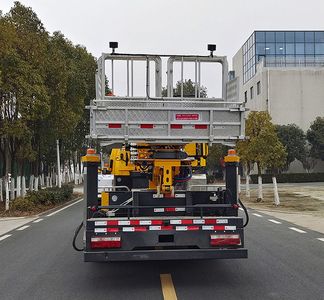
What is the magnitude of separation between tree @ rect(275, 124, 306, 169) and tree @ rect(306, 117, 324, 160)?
2.77ft

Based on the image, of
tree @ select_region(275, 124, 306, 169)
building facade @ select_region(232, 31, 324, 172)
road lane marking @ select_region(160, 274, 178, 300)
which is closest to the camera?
road lane marking @ select_region(160, 274, 178, 300)

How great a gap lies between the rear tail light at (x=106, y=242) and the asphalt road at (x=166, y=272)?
630 millimetres

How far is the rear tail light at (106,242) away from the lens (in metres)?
6.63

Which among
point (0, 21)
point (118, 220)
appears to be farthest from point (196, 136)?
point (0, 21)

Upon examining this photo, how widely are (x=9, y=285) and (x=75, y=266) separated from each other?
5.20ft

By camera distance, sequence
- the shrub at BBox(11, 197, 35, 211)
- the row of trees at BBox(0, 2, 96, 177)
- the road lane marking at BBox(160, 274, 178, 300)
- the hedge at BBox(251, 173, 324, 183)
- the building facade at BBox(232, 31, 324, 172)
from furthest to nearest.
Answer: the building facade at BBox(232, 31, 324, 172), the hedge at BBox(251, 173, 324, 183), the shrub at BBox(11, 197, 35, 211), the row of trees at BBox(0, 2, 96, 177), the road lane marking at BBox(160, 274, 178, 300)

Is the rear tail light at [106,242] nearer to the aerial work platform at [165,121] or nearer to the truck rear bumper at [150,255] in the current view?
the truck rear bumper at [150,255]

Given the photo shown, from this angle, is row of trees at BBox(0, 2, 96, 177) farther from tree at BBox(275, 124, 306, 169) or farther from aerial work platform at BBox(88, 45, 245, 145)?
tree at BBox(275, 124, 306, 169)

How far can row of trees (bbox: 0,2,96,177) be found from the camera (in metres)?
19.5

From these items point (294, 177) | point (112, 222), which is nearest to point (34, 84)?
point (112, 222)

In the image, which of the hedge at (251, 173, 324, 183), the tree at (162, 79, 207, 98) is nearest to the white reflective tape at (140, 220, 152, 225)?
the tree at (162, 79, 207, 98)

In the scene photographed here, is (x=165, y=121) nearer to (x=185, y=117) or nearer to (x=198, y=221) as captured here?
(x=185, y=117)

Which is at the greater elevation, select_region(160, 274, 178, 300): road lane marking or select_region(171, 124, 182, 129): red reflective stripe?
select_region(171, 124, 182, 129): red reflective stripe

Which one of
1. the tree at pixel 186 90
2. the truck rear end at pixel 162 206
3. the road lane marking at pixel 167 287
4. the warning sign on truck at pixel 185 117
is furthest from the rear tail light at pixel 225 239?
the tree at pixel 186 90
